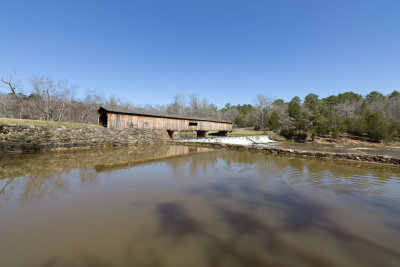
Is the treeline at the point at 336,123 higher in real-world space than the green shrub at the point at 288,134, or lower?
higher

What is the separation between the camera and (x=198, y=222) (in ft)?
A: 10.7

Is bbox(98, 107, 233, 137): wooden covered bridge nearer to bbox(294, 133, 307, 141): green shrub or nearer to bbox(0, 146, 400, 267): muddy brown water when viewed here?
bbox(0, 146, 400, 267): muddy brown water

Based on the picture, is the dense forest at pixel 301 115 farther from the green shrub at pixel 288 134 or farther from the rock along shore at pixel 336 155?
the rock along shore at pixel 336 155

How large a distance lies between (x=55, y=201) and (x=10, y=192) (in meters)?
1.77

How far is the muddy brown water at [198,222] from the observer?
236cm

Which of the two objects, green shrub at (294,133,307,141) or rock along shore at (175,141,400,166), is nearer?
rock along shore at (175,141,400,166)

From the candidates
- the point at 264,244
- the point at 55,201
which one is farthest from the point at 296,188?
the point at 55,201

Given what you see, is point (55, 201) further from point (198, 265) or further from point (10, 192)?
point (198, 265)

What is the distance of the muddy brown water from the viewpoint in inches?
92.7

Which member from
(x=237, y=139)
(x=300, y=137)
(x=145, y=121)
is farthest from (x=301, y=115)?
(x=145, y=121)

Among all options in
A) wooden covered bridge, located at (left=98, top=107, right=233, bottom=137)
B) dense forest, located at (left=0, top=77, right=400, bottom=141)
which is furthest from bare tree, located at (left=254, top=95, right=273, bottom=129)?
wooden covered bridge, located at (left=98, top=107, right=233, bottom=137)

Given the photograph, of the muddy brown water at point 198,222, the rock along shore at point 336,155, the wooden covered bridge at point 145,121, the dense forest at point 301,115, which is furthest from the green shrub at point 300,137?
the muddy brown water at point 198,222

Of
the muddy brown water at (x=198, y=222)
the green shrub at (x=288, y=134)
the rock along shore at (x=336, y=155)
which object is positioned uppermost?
the green shrub at (x=288, y=134)

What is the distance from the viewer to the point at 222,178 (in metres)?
6.31
